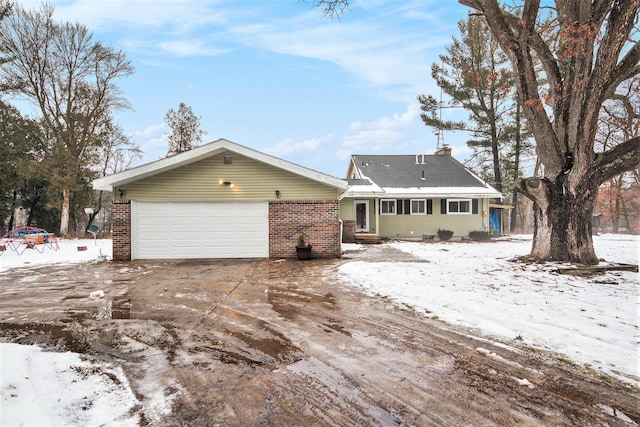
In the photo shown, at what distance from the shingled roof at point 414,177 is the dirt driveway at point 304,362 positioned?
1192cm

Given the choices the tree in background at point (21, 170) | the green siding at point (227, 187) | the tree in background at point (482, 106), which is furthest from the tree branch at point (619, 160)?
the tree in background at point (21, 170)

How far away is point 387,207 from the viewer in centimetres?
1786

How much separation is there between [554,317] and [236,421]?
4.17 m

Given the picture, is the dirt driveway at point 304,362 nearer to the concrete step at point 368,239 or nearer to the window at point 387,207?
the concrete step at point 368,239

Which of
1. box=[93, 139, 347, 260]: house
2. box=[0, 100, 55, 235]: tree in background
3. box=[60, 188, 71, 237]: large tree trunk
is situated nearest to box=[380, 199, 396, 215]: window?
box=[93, 139, 347, 260]: house

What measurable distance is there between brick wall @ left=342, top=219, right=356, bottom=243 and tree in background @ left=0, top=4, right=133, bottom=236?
15.1 metres

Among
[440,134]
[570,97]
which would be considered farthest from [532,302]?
[440,134]

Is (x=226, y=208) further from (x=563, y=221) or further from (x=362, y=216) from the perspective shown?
(x=563, y=221)

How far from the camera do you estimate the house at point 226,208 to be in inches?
391

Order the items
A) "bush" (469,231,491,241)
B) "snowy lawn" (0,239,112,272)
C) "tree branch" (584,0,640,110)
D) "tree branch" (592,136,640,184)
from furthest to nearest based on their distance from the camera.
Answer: "bush" (469,231,491,241) < "snowy lawn" (0,239,112,272) < "tree branch" (592,136,640,184) < "tree branch" (584,0,640,110)

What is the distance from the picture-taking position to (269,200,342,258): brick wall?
1032 centimetres

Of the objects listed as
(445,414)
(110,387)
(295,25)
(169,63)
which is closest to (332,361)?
(445,414)

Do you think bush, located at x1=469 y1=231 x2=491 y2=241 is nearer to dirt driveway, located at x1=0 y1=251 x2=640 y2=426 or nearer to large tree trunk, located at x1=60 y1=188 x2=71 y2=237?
dirt driveway, located at x1=0 y1=251 x2=640 y2=426

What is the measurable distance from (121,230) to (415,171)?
1571 cm
